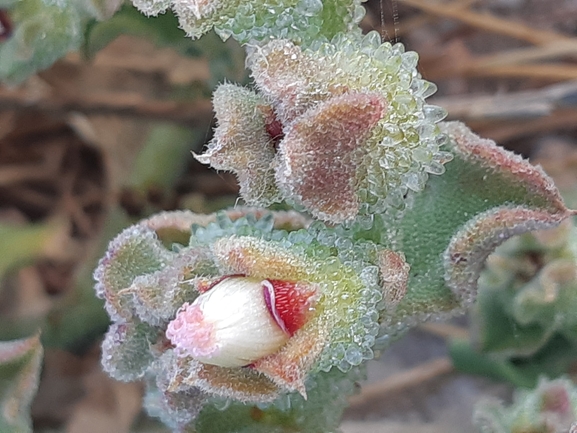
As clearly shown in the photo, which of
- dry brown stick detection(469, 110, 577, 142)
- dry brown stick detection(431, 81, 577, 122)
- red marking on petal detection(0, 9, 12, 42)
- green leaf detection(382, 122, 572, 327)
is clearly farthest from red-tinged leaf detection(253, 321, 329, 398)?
dry brown stick detection(469, 110, 577, 142)

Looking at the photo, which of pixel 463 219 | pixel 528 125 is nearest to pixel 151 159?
pixel 528 125

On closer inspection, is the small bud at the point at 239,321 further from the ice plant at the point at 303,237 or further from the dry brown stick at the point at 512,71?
the dry brown stick at the point at 512,71

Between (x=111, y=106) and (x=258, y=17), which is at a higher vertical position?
(x=258, y=17)

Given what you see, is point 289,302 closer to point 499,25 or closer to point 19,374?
point 19,374

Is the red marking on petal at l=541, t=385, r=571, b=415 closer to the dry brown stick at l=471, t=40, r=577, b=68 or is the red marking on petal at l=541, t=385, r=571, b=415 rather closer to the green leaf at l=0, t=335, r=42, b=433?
the green leaf at l=0, t=335, r=42, b=433

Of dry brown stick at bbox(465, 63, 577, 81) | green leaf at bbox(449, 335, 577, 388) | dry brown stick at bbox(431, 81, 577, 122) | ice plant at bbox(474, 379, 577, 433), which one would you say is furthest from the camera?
dry brown stick at bbox(465, 63, 577, 81)
